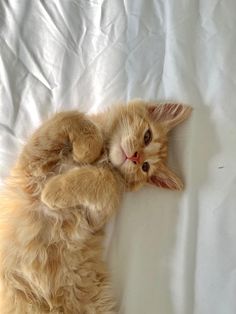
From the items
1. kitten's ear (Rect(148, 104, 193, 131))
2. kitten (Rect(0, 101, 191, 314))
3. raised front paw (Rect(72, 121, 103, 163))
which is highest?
kitten's ear (Rect(148, 104, 193, 131))

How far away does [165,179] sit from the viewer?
1515 millimetres

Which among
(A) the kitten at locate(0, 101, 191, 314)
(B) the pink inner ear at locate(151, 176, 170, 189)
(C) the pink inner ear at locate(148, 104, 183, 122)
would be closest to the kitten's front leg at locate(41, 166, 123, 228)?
(A) the kitten at locate(0, 101, 191, 314)

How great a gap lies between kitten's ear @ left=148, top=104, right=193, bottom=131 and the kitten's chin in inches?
7.1

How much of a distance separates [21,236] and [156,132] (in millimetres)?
547

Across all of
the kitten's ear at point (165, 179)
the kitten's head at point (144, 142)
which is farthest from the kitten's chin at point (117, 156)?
the kitten's ear at point (165, 179)

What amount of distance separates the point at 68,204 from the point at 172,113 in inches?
18.0

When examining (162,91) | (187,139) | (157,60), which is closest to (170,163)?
(187,139)

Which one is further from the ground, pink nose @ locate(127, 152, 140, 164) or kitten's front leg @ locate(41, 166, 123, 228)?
pink nose @ locate(127, 152, 140, 164)

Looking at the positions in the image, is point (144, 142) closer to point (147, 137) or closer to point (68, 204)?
point (147, 137)

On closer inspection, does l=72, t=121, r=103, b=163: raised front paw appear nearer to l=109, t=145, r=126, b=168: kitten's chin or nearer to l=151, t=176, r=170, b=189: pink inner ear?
l=109, t=145, r=126, b=168: kitten's chin

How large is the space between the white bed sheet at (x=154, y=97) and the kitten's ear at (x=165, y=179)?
0.03 metres

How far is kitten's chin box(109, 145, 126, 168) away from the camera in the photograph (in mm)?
1481

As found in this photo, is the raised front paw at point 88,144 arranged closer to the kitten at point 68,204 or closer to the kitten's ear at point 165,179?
the kitten at point 68,204

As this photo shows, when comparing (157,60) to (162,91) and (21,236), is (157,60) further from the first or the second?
(21,236)
